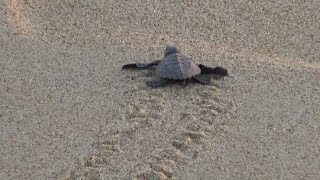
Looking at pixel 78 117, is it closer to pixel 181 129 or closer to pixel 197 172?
pixel 181 129

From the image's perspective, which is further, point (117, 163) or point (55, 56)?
point (55, 56)

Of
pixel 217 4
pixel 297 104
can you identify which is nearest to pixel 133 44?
pixel 217 4

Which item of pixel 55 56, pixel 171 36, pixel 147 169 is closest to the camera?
pixel 147 169

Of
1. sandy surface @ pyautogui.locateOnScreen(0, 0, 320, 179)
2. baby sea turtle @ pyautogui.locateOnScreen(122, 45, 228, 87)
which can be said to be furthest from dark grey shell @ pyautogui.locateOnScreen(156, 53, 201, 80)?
sandy surface @ pyautogui.locateOnScreen(0, 0, 320, 179)

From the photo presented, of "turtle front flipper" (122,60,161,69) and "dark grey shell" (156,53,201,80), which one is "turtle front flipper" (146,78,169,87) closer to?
"dark grey shell" (156,53,201,80)

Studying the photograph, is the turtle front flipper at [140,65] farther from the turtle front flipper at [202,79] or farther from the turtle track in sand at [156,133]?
the turtle front flipper at [202,79]

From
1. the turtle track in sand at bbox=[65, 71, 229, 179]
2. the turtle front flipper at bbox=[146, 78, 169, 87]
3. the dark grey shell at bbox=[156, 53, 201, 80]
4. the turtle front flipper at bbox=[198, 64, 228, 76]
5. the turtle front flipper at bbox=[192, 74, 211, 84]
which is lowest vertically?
the turtle track in sand at bbox=[65, 71, 229, 179]

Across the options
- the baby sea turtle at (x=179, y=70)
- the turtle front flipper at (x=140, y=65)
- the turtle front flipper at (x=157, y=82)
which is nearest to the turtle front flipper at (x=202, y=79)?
the baby sea turtle at (x=179, y=70)
